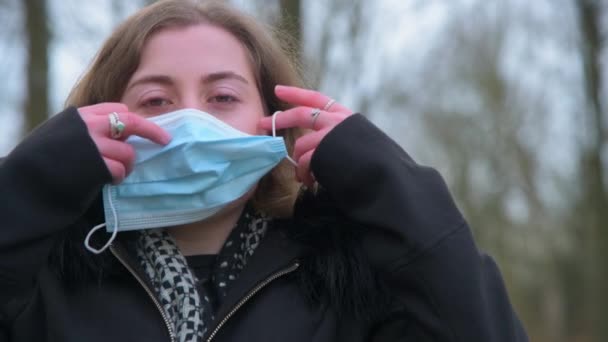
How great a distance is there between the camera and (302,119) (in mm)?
2457

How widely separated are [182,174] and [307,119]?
17.8 inches

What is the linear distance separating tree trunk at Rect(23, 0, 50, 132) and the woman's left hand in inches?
235

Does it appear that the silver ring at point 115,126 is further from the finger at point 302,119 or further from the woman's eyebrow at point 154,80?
the finger at point 302,119

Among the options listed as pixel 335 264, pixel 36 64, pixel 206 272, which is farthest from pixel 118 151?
pixel 36 64

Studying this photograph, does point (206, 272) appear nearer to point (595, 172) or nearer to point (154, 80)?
point (154, 80)

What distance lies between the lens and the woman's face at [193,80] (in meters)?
2.50

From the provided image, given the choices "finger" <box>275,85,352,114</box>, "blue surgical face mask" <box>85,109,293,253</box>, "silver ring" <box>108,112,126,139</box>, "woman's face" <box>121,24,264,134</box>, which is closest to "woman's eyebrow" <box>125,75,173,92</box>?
"woman's face" <box>121,24,264,134</box>

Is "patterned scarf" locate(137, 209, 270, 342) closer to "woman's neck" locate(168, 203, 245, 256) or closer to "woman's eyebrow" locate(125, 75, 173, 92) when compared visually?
"woman's neck" locate(168, 203, 245, 256)

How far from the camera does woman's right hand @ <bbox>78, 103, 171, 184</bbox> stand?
88.7 inches

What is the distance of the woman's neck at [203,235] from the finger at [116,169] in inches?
11.8

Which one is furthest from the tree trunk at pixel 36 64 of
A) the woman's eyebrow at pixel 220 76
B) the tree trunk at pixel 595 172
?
the tree trunk at pixel 595 172

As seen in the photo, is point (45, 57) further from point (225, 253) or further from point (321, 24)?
point (225, 253)

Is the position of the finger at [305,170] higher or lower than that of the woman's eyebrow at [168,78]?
lower

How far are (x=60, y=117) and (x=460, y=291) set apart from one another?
1306 millimetres
